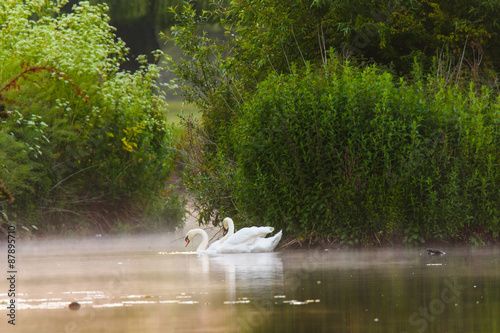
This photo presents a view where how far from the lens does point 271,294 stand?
9.49 m

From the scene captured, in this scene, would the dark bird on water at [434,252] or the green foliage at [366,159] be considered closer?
the dark bird on water at [434,252]

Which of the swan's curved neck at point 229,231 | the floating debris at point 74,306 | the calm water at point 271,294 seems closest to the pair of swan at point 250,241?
the swan's curved neck at point 229,231

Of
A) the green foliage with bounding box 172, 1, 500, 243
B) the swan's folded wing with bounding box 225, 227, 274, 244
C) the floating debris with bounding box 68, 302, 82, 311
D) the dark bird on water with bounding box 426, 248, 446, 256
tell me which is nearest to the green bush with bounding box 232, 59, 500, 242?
the green foliage with bounding box 172, 1, 500, 243

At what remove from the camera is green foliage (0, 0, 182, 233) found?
2569cm

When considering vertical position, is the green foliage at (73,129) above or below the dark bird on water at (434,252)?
above

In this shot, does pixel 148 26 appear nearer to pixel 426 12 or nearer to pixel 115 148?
pixel 115 148

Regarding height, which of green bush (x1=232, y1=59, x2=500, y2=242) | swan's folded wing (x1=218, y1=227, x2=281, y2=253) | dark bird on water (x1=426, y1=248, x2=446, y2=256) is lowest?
dark bird on water (x1=426, y1=248, x2=446, y2=256)

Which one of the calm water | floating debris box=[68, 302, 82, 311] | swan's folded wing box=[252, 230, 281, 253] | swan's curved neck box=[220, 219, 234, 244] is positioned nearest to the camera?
the calm water

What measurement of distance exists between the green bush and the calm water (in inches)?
52.3

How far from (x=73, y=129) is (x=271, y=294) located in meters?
19.7

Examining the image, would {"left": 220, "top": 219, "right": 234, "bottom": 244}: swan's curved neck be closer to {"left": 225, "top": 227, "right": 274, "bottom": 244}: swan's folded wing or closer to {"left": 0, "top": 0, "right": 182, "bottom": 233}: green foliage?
{"left": 225, "top": 227, "right": 274, "bottom": 244}: swan's folded wing

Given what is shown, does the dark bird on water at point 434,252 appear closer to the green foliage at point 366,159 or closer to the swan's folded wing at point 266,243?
the green foliage at point 366,159

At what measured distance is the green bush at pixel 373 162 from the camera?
16.2 meters

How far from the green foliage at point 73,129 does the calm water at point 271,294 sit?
11.2 meters
